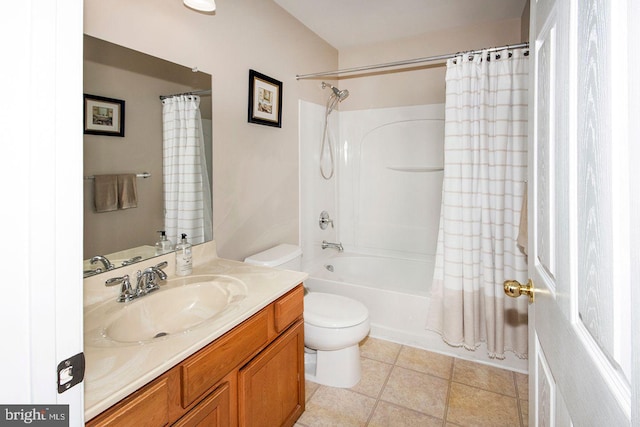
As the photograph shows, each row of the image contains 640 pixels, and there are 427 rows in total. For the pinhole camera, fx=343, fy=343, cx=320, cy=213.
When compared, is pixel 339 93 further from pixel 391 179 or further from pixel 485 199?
pixel 485 199

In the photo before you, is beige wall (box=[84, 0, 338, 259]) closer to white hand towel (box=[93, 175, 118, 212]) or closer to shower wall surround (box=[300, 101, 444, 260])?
shower wall surround (box=[300, 101, 444, 260])

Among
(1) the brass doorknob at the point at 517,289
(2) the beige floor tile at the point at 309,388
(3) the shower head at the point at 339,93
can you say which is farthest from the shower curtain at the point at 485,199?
(1) the brass doorknob at the point at 517,289

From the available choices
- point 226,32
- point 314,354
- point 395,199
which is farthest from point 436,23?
point 314,354

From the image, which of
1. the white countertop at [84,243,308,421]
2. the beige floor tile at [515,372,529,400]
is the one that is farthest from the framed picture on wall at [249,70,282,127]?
the beige floor tile at [515,372,529,400]

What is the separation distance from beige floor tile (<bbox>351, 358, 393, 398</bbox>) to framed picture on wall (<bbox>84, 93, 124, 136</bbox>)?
189cm

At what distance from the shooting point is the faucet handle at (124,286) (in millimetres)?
1372

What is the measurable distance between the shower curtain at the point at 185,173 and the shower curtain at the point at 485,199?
5.12 ft

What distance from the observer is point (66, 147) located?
546 millimetres

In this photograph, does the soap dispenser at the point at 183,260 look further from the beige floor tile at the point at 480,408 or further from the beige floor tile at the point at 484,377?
the beige floor tile at the point at 484,377

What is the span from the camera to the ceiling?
2.49 metres

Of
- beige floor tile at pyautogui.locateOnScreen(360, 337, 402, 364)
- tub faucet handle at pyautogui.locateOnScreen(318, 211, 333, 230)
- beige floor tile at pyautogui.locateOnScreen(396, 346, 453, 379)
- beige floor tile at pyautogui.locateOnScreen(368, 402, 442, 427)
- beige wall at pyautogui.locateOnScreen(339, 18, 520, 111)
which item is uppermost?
beige wall at pyautogui.locateOnScreen(339, 18, 520, 111)

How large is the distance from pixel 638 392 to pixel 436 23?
10.2 feet

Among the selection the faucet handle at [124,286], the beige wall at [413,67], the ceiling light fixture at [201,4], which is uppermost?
the beige wall at [413,67]

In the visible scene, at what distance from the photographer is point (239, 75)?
2.11m
